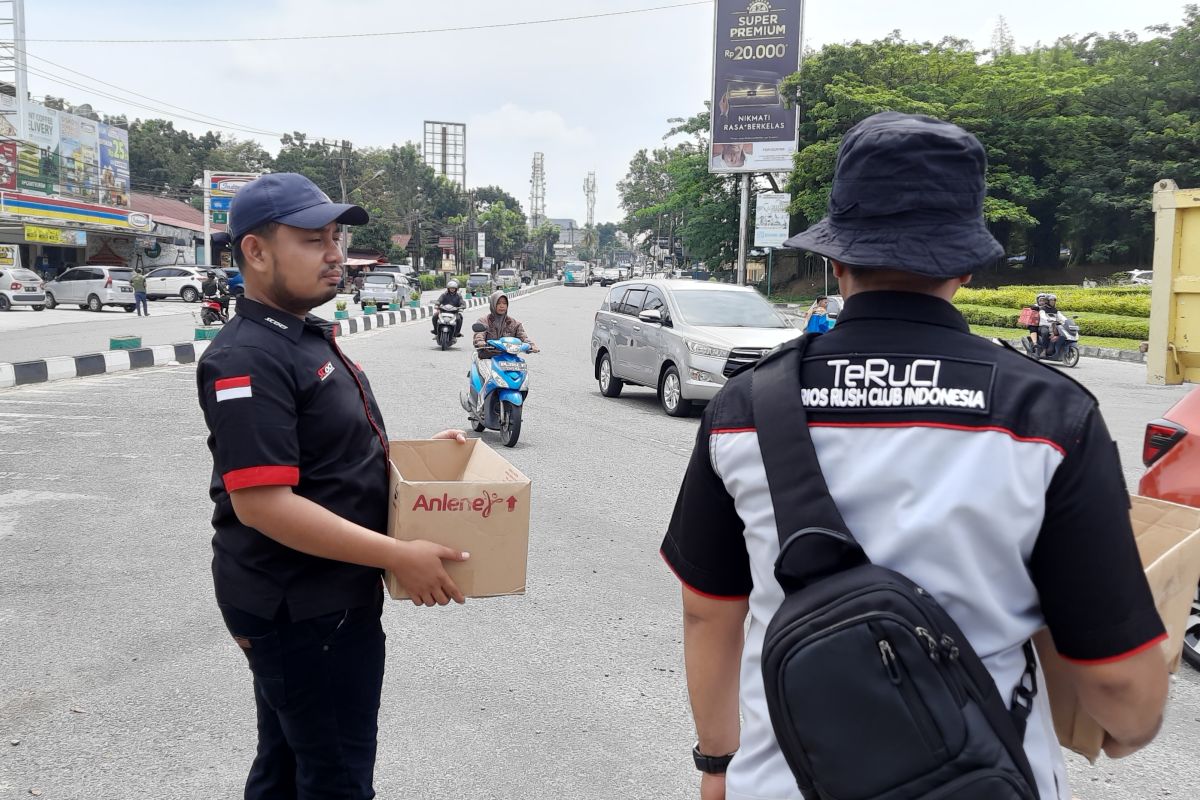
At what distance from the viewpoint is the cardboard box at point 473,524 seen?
6.93 ft

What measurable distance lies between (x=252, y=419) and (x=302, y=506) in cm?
20

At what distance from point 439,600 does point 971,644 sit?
1219 millimetres

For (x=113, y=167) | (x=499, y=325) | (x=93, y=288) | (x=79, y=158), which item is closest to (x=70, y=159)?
(x=79, y=158)

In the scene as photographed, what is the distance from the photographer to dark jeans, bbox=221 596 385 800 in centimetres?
210

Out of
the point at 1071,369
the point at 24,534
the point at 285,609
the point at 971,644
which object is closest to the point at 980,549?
the point at 971,644

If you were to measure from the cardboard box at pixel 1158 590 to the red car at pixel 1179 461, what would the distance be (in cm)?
239

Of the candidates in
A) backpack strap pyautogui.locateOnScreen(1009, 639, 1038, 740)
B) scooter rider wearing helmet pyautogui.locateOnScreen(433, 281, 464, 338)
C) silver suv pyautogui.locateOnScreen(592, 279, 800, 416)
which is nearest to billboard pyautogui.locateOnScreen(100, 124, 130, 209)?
scooter rider wearing helmet pyautogui.locateOnScreen(433, 281, 464, 338)

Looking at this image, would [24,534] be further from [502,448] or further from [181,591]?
[502,448]

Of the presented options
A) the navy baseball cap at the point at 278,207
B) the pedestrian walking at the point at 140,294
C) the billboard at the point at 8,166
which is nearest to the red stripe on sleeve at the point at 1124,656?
the navy baseball cap at the point at 278,207

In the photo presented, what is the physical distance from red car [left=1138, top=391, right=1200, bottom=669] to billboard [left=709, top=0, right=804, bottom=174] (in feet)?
95.9

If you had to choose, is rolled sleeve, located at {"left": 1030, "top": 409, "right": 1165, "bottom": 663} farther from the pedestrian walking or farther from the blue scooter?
the pedestrian walking

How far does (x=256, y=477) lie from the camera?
6.36ft

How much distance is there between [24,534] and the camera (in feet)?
19.5

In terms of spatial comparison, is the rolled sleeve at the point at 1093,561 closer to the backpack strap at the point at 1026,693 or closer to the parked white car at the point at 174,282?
the backpack strap at the point at 1026,693
